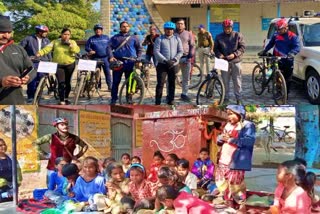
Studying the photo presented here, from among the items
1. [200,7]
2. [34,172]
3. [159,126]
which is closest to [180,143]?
[159,126]

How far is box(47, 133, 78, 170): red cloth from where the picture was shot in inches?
252

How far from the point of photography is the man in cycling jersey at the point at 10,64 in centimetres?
518

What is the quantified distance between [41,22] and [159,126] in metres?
19.7

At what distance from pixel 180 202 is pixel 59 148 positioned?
5.56 feet

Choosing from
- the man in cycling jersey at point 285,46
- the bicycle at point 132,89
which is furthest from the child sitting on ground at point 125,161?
the man in cycling jersey at point 285,46

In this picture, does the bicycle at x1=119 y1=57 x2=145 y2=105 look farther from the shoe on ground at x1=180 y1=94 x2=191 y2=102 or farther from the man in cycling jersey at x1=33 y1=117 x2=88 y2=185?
the man in cycling jersey at x1=33 y1=117 x2=88 y2=185

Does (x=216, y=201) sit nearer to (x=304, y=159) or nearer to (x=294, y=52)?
(x=304, y=159)

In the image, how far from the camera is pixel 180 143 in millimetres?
5867

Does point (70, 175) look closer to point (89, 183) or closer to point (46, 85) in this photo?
point (89, 183)

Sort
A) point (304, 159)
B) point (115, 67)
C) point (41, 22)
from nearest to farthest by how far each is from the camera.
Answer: point (304, 159) < point (115, 67) < point (41, 22)

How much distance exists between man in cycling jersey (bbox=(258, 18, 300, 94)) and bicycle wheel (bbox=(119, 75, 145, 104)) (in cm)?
262

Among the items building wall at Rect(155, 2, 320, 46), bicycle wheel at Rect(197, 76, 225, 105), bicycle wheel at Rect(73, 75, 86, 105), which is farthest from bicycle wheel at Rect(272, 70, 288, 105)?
building wall at Rect(155, 2, 320, 46)

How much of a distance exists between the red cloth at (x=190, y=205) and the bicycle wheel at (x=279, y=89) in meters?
4.86

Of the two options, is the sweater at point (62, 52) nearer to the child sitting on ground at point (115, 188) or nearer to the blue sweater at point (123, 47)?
the blue sweater at point (123, 47)
